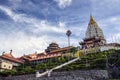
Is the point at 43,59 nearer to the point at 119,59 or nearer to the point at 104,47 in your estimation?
the point at 104,47

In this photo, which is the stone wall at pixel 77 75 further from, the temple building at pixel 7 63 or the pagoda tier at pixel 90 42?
the pagoda tier at pixel 90 42

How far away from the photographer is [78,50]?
68.0 m

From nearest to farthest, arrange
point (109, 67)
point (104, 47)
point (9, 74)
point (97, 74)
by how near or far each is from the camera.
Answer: point (97, 74), point (109, 67), point (9, 74), point (104, 47)

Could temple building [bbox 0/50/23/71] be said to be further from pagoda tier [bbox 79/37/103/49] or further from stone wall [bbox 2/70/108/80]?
pagoda tier [bbox 79/37/103/49]

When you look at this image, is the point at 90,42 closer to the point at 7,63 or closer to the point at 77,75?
the point at 7,63

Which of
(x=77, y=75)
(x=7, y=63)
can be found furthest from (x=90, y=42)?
(x=77, y=75)

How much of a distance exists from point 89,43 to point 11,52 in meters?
27.4

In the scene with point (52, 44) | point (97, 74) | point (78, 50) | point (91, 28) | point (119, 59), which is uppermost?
point (91, 28)

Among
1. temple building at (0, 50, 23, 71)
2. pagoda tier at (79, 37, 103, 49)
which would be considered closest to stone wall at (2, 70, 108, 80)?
temple building at (0, 50, 23, 71)

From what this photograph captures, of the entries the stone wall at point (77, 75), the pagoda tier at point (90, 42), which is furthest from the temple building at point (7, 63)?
the pagoda tier at point (90, 42)

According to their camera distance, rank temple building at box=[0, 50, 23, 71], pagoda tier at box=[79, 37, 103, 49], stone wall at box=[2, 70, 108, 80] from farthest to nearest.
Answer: pagoda tier at box=[79, 37, 103, 49] < temple building at box=[0, 50, 23, 71] < stone wall at box=[2, 70, 108, 80]

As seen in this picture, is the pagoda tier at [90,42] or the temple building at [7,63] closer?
the temple building at [7,63]

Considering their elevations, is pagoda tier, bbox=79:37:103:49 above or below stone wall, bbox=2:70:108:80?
above

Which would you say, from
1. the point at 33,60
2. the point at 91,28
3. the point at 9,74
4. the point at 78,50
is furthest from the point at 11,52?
the point at 91,28
